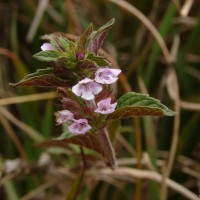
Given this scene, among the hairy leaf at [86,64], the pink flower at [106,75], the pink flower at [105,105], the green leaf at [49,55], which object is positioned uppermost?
the green leaf at [49,55]

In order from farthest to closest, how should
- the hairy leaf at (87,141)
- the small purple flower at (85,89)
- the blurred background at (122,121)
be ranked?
the blurred background at (122,121)
the hairy leaf at (87,141)
the small purple flower at (85,89)

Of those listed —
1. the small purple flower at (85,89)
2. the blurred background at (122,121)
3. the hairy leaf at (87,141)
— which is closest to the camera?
the small purple flower at (85,89)

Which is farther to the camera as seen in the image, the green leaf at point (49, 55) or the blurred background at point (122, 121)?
the blurred background at point (122, 121)

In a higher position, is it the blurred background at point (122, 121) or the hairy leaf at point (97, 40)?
the hairy leaf at point (97, 40)

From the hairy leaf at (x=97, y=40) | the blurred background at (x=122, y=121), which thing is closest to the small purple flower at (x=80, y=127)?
the hairy leaf at (x=97, y=40)

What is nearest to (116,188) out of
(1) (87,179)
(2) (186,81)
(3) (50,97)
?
(1) (87,179)

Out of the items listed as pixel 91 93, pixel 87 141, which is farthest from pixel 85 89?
pixel 87 141

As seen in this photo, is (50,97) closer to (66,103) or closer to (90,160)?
(90,160)

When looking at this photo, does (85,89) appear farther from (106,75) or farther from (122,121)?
(122,121)

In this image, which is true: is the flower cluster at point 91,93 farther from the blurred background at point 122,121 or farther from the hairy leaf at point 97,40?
the blurred background at point 122,121
